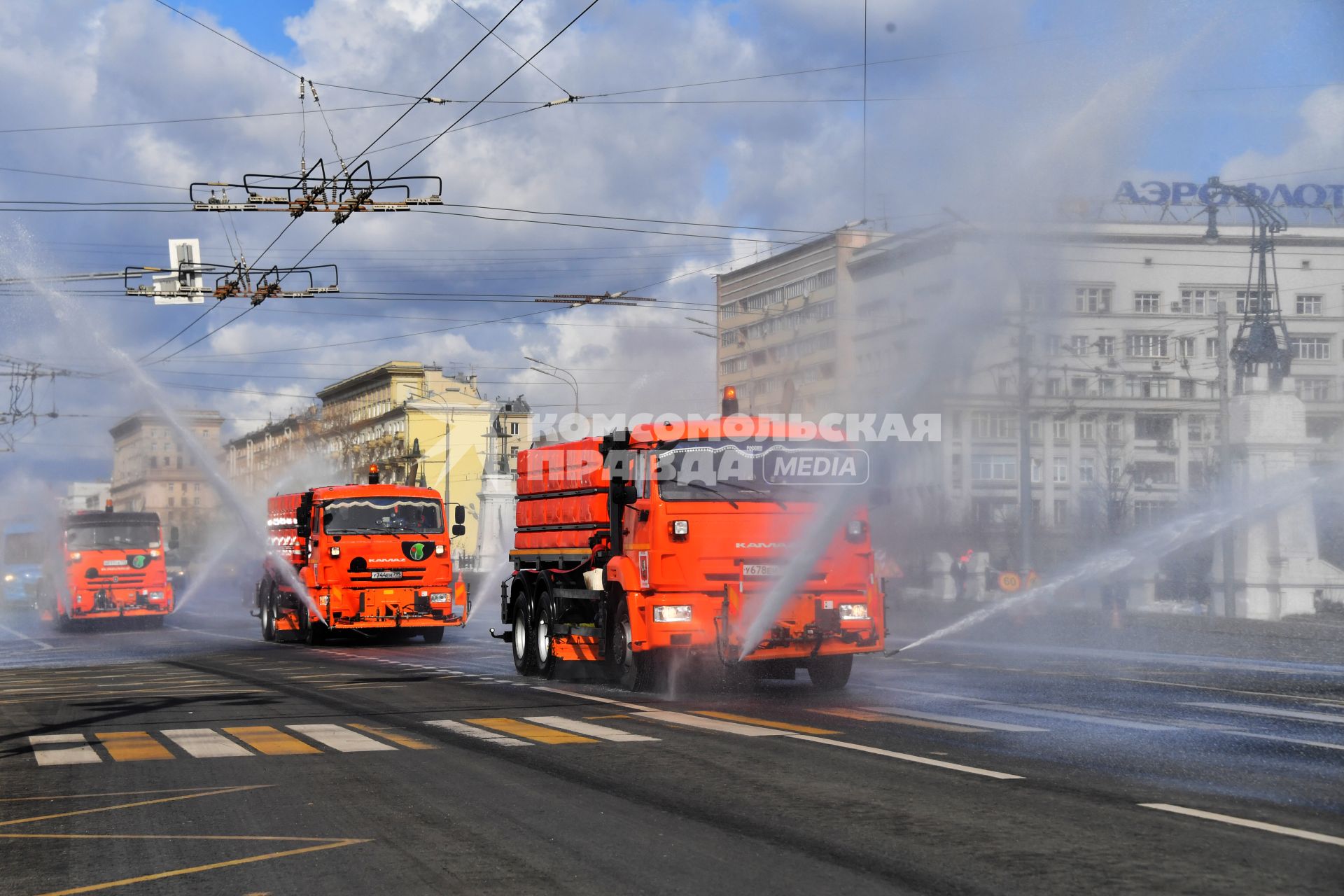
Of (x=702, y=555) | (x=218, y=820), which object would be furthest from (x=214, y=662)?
(x=218, y=820)

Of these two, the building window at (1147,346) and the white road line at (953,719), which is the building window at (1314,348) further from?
the white road line at (953,719)

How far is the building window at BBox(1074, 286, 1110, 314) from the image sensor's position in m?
53.8

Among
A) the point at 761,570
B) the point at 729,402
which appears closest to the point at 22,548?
the point at 729,402

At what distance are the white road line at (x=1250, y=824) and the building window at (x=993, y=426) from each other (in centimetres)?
1901

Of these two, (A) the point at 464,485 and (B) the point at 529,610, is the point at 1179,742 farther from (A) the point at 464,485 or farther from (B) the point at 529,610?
(A) the point at 464,485

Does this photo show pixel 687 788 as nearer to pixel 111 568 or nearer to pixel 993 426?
pixel 993 426

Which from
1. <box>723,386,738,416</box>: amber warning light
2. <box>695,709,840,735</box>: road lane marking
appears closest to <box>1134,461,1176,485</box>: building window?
<box>723,386,738,416</box>: amber warning light

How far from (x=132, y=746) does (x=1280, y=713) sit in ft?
34.3

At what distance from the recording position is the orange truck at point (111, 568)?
39281 mm

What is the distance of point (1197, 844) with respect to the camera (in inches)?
280

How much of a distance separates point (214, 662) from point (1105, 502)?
159 feet

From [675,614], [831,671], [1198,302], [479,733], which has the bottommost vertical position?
[479,733]

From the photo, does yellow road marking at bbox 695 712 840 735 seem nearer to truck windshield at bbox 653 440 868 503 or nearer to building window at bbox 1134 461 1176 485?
truck windshield at bbox 653 440 868 503

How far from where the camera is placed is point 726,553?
1579 cm
